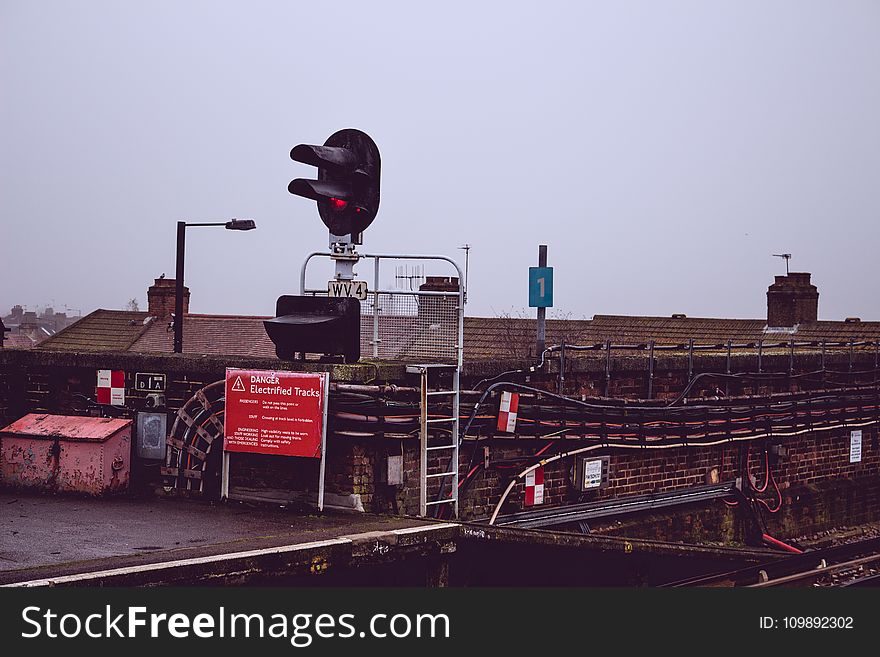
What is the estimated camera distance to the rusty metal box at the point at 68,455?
1078 centimetres

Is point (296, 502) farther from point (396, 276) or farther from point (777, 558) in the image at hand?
point (777, 558)

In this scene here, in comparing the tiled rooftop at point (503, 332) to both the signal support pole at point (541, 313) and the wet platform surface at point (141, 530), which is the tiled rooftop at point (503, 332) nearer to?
the signal support pole at point (541, 313)

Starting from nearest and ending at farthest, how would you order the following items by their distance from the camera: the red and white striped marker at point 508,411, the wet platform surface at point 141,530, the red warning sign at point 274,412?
the wet platform surface at point 141,530 < the red warning sign at point 274,412 < the red and white striped marker at point 508,411

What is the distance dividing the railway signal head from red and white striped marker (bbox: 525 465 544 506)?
12.0 feet

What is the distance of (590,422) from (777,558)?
2.91 metres

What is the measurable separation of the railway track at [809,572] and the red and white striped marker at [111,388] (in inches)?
240

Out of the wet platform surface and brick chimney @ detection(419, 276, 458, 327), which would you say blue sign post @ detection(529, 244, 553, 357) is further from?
the wet platform surface

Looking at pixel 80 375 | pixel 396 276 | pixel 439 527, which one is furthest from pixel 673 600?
pixel 80 375

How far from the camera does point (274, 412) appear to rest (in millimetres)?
10070

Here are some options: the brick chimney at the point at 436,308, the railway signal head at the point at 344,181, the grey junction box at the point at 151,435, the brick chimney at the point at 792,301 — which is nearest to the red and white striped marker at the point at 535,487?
the brick chimney at the point at 436,308

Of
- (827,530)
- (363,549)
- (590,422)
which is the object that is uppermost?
(590,422)

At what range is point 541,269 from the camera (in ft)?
39.2

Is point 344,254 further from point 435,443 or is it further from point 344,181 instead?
point 435,443

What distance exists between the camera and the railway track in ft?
39.4
